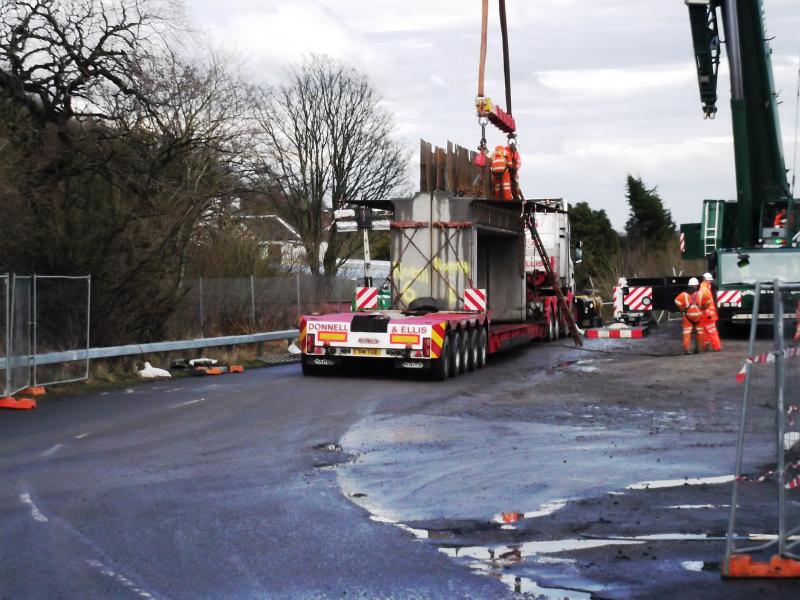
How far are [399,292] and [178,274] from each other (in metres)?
4.90

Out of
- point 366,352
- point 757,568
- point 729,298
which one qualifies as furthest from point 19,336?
point 729,298

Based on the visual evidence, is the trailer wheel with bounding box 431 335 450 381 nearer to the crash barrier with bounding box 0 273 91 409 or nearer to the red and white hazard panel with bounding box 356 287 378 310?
the red and white hazard panel with bounding box 356 287 378 310

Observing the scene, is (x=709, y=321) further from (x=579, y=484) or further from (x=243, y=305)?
(x=579, y=484)

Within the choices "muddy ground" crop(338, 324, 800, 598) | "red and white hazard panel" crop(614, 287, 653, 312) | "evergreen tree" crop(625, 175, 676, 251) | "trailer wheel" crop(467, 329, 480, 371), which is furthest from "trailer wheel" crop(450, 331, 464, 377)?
"evergreen tree" crop(625, 175, 676, 251)

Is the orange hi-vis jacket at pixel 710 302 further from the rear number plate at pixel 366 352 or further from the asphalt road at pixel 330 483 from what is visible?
the rear number plate at pixel 366 352

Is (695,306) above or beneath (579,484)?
above

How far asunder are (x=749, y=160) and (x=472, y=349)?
7.48 metres

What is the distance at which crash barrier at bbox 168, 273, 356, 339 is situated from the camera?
83.6 ft

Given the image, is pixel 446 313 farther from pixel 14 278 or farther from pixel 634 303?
pixel 634 303

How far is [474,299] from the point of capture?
21.4 metres

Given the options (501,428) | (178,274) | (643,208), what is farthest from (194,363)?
(643,208)

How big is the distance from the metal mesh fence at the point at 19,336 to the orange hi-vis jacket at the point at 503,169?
34.4ft

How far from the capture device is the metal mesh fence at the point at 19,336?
16.1 metres

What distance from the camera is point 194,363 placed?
21281 millimetres
